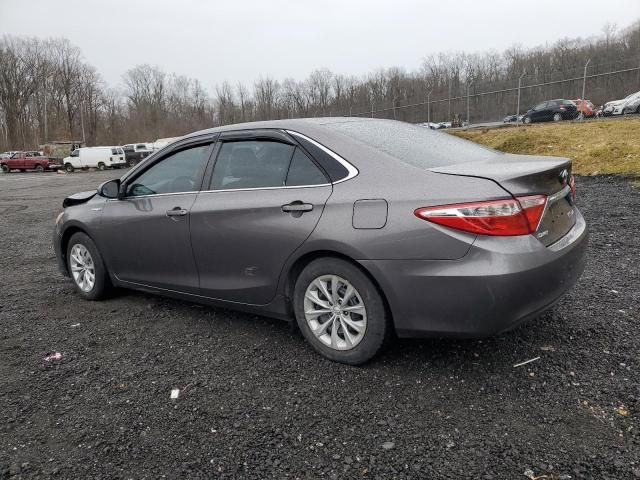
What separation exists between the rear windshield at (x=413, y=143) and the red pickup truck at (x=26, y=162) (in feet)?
151

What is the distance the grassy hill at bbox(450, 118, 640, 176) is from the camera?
1084 centimetres

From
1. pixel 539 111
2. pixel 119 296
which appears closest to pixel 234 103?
pixel 539 111

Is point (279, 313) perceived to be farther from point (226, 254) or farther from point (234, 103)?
point (234, 103)

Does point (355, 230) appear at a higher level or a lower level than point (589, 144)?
lower

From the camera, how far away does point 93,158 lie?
4088cm

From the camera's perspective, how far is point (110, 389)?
300 centimetres

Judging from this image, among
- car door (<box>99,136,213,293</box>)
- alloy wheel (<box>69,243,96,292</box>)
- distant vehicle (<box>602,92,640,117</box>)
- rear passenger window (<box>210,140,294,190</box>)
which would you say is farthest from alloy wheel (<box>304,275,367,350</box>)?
distant vehicle (<box>602,92,640,117</box>)

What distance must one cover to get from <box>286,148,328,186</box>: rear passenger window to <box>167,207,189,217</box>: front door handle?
0.97m

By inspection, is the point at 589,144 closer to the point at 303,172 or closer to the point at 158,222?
the point at 303,172

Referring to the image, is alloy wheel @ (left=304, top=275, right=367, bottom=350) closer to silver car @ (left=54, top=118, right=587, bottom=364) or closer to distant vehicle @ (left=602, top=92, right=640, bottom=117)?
silver car @ (left=54, top=118, right=587, bottom=364)

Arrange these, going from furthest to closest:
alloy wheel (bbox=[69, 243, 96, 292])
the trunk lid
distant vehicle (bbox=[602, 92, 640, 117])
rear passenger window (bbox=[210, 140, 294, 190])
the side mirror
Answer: distant vehicle (bbox=[602, 92, 640, 117]) < alloy wheel (bbox=[69, 243, 96, 292]) < the side mirror < rear passenger window (bbox=[210, 140, 294, 190]) < the trunk lid

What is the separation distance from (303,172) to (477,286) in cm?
133

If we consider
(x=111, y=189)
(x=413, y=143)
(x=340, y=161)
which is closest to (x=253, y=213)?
(x=340, y=161)

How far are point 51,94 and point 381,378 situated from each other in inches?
3493
